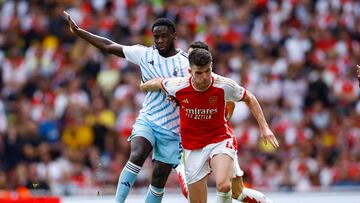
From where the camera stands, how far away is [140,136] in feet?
44.5

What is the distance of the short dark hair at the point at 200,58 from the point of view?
12.5 m

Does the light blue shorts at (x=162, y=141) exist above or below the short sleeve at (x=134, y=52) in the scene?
below

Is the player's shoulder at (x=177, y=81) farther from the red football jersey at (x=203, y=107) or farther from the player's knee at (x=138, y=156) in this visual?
the player's knee at (x=138, y=156)

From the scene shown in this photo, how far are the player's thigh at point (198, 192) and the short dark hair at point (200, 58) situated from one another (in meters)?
1.38

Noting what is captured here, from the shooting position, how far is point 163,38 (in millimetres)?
13523

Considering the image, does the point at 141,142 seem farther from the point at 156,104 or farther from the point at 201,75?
the point at 201,75

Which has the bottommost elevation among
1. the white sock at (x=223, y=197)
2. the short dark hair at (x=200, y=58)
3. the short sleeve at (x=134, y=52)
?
the white sock at (x=223, y=197)

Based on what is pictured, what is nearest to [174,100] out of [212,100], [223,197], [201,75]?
[212,100]

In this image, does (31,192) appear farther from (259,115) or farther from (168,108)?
(259,115)

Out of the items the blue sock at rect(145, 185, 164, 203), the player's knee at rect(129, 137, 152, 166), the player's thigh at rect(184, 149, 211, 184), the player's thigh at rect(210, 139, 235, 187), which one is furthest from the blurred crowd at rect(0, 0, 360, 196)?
the player's thigh at rect(210, 139, 235, 187)

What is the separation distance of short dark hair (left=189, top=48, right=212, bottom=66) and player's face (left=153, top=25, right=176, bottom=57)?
3.22ft

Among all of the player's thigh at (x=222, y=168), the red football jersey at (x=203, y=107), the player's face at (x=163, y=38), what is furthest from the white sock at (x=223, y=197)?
the player's face at (x=163, y=38)

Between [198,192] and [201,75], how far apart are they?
53.6 inches

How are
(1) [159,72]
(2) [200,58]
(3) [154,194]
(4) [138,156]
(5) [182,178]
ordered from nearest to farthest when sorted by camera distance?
(2) [200,58], (4) [138,156], (1) [159,72], (3) [154,194], (5) [182,178]
